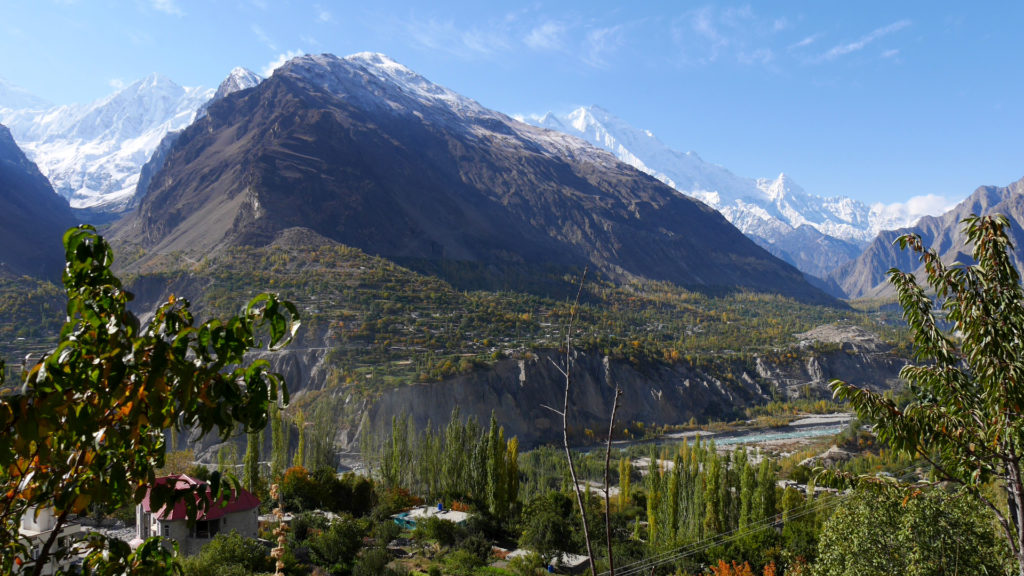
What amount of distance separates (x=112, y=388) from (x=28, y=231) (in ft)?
561

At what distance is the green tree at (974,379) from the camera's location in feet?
21.7

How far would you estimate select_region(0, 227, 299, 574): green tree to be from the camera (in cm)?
294

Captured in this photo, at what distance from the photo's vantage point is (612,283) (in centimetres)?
16812

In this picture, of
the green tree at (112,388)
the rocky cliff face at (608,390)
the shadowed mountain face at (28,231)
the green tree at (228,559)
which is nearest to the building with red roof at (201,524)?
the green tree at (228,559)

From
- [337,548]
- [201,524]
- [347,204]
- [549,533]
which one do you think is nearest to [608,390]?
[549,533]

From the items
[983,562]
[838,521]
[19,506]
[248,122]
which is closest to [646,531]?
[838,521]

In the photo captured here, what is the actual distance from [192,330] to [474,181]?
19943 cm

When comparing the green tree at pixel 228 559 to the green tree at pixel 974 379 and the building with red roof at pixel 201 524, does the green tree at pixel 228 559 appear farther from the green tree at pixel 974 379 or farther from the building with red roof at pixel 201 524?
the green tree at pixel 974 379

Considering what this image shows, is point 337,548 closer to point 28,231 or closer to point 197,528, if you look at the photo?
point 197,528

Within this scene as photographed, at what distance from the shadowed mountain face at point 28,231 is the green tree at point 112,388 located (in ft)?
434

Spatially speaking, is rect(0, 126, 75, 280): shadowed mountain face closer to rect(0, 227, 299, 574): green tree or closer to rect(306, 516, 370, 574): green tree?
rect(306, 516, 370, 574): green tree

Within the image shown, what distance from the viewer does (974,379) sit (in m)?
7.40

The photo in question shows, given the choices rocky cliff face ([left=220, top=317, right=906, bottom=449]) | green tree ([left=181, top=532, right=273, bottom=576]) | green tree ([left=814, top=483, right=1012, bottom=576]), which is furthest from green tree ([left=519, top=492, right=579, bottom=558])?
rocky cliff face ([left=220, top=317, right=906, bottom=449])

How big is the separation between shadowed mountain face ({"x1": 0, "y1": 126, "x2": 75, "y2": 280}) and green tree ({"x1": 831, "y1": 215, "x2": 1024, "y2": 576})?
132811mm
